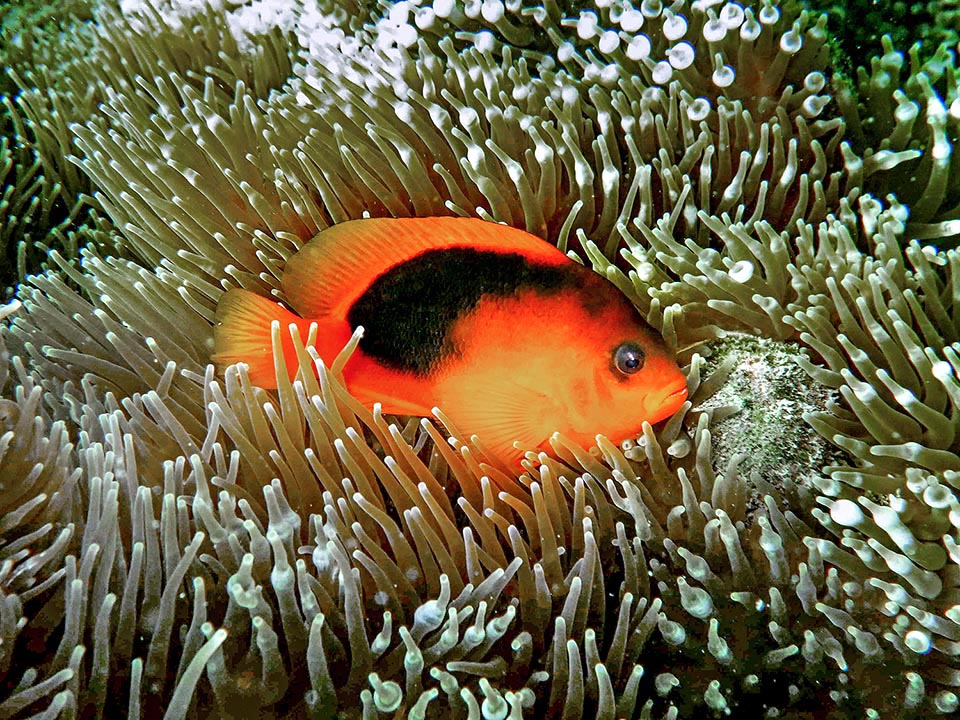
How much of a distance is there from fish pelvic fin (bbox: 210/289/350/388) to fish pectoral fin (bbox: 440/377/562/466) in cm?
32

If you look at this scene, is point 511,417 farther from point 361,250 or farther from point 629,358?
point 361,250

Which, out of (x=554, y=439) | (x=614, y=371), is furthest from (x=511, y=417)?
(x=614, y=371)

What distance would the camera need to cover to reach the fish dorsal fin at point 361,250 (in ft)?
5.03

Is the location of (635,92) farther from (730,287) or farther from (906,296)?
(906,296)

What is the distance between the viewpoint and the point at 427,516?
1350mm

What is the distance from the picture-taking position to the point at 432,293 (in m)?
1.49

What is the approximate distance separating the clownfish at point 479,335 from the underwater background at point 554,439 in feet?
0.25

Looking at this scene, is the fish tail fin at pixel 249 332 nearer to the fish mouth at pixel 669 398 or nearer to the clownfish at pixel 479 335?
the clownfish at pixel 479 335

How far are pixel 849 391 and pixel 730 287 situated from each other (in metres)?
0.29

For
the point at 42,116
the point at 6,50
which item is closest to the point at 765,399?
the point at 42,116

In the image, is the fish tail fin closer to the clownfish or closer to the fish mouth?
the clownfish

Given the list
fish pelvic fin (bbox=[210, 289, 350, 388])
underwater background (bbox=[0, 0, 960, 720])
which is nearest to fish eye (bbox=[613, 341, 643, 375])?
underwater background (bbox=[0, 0, 960, 720])

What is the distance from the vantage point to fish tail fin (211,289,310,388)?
1.53 meters

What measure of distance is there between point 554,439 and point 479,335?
25cm
